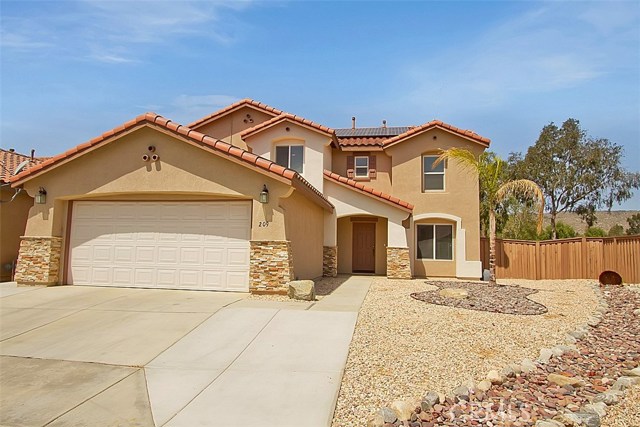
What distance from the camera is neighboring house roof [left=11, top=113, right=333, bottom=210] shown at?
1069 centimetres

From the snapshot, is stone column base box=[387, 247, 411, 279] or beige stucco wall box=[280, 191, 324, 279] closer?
beige stucco wall box=[280, 191, 324, 279]

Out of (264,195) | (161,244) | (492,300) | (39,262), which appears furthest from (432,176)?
(39,262)

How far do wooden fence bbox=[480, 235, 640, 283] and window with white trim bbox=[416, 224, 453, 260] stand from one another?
2.05m

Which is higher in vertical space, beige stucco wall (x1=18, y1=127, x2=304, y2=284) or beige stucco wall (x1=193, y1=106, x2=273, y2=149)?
beige stucco wall (x1=193, y1=106, x2=273, y2=149)

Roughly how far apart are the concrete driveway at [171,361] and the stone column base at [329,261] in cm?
708

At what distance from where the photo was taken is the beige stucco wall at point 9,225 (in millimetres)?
14070

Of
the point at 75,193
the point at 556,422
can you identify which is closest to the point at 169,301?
the point at 75,193

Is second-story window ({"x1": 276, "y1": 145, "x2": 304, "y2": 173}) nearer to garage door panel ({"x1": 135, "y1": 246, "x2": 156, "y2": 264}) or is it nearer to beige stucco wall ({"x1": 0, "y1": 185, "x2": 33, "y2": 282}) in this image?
garage door panel ({"x1": 135, "y1": 246, "x2": 156, "y2": 264})

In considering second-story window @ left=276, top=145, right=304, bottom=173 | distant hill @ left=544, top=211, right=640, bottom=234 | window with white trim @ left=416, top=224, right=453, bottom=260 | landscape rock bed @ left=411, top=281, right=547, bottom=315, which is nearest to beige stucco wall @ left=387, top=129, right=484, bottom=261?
window with white trim @ left=416, top=224, right=453, bottom=260

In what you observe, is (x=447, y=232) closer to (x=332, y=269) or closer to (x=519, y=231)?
(x=332, y=269)

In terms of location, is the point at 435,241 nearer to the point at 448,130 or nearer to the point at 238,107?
the point at 448,130

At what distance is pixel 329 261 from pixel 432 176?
624 centimetres

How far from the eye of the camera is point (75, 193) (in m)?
12.0

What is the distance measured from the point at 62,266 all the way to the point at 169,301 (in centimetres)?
462
